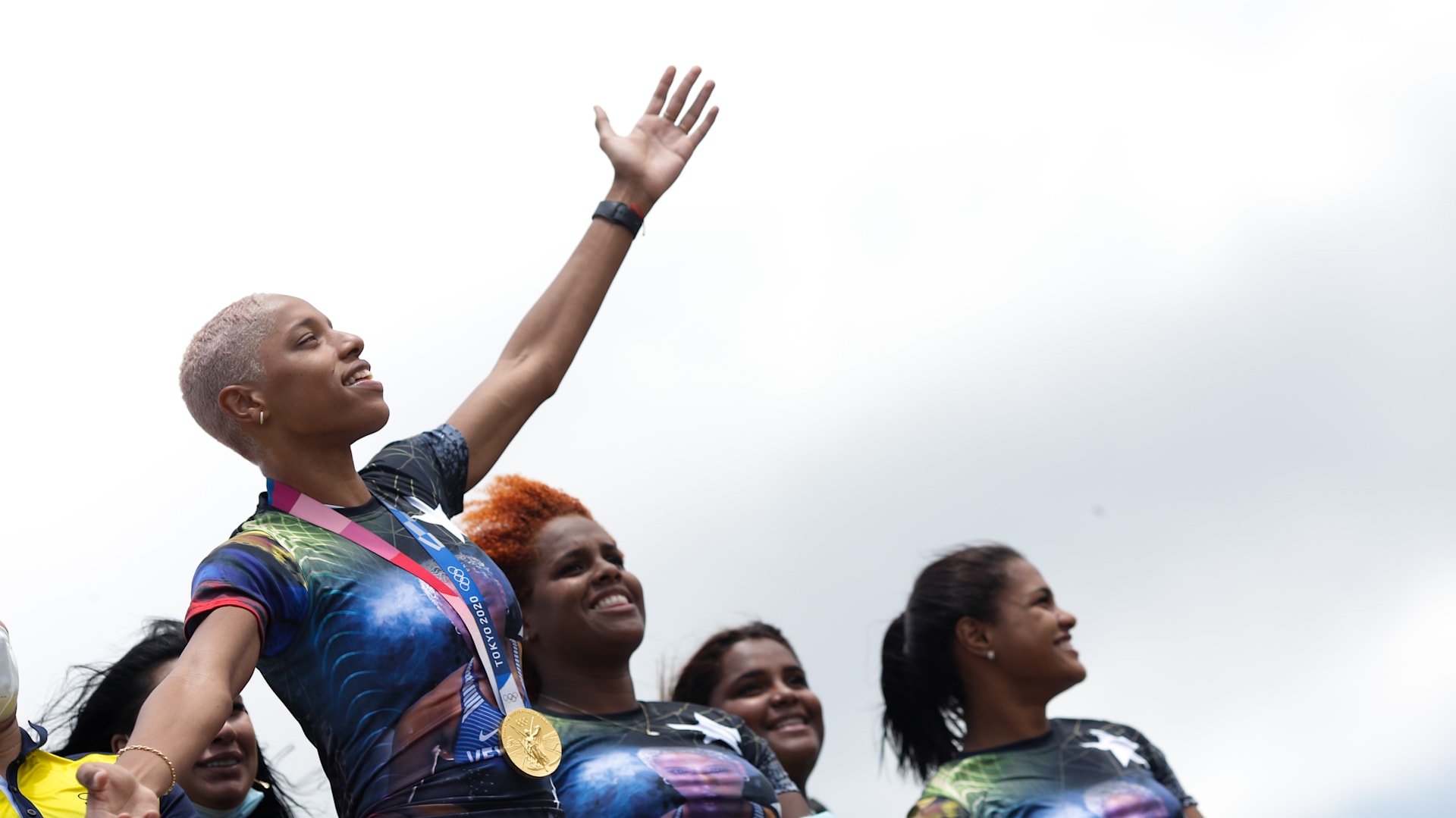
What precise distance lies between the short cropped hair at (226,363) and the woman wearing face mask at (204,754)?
1.58 meters

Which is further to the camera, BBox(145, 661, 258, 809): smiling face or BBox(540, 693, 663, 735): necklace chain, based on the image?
BBox(540, 693, 663, 735): necklace chain

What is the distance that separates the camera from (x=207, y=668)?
2854 millimetres

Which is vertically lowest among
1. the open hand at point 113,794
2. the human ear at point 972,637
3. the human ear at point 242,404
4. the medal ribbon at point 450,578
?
the open hand at point 113,794

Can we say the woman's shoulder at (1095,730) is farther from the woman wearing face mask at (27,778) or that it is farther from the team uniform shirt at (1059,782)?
the woman wearing face mask at (27,778)

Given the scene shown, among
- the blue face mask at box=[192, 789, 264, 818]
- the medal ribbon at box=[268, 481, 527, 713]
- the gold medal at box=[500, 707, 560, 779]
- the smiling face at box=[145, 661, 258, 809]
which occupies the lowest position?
the blue face mask at box=[192, 789, 264, 818]

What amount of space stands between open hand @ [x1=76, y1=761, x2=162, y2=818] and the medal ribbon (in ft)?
3.15

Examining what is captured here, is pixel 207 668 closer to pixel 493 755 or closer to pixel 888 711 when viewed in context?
pixel 493 755

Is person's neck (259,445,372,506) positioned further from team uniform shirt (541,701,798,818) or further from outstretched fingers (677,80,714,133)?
outstretched fingers (677,80,714,133)

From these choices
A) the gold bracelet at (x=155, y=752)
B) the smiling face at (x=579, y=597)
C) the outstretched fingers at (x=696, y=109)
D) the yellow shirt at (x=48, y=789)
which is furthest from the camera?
the smiling face at (x=579, y=597)

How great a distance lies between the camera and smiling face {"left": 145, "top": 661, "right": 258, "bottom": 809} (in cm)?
482

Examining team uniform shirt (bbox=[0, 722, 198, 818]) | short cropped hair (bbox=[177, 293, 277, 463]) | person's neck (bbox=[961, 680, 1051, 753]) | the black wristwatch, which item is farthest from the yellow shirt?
person's neck (bbox=[961, 680, 1051, 753])

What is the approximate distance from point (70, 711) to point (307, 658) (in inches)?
100

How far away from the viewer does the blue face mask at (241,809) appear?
4.84 m

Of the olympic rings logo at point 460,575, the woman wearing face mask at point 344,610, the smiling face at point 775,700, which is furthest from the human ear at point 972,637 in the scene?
the olympic rings logo at point 460,575
